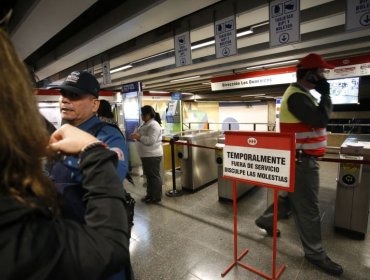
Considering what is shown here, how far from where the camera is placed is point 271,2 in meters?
2.35

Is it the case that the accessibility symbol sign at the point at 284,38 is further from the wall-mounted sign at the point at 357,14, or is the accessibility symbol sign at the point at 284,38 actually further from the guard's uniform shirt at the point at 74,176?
the guard's uniform shirt at the point at 74,176

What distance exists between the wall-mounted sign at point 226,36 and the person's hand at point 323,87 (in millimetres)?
1058

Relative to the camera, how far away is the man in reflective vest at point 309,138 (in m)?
Result: 2.04

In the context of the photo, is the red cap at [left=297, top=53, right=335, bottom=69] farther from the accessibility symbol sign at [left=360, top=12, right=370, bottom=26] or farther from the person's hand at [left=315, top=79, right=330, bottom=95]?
the accessibility symbol sign at [left=360, top=12, right=370, bottom=26]

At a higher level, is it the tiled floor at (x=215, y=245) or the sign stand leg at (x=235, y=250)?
the sign stand leg at (x=235, y=250)

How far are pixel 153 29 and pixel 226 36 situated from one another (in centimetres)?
117

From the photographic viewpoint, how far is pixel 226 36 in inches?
109

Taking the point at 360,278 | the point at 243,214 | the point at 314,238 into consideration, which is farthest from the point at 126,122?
the point at 360,278

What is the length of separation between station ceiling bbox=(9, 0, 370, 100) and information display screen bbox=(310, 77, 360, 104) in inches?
27.8

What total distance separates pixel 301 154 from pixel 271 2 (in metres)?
1.57

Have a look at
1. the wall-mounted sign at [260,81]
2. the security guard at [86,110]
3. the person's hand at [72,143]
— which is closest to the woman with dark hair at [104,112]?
the security guard at [86,110]

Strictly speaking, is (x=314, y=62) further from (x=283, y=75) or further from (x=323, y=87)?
(x=283, y=75)

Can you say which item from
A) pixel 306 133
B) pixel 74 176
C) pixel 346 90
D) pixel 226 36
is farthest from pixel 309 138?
pixel 346 90

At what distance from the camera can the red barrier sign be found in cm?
177
